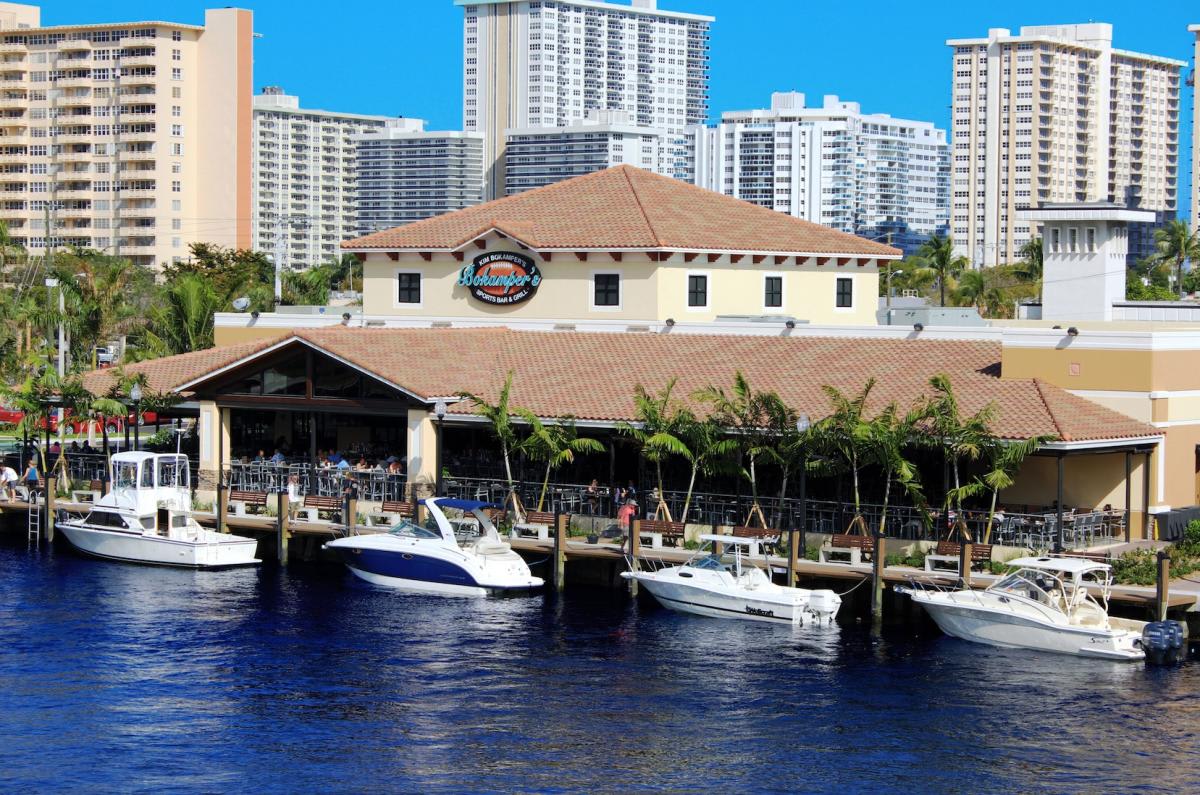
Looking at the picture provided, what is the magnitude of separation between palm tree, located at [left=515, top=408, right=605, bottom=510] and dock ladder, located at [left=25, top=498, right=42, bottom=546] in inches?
646

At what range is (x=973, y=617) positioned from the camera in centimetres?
4266

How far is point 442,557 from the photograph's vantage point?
48.6 meters

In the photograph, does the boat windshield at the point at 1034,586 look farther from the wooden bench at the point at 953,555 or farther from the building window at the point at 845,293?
the building window at the point at 845,293

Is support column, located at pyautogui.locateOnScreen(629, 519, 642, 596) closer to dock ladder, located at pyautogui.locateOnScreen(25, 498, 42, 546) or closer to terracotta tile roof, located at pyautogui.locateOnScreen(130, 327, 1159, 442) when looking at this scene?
terracotta tile roof, located at pyautogui.locateOnScreen(130, 327, 1159, 442)

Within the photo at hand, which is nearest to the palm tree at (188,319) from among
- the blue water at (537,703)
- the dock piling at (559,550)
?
the blue water at (537,703)

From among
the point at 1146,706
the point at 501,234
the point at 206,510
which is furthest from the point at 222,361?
the point at 1146,706

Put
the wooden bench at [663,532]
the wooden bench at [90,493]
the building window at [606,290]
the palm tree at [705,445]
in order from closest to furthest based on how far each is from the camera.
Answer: the wooden bench at [663,532], the palm tree at [705,445], the wooden bench at [90,493], the building window at [606,290]

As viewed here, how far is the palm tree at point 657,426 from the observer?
163ft

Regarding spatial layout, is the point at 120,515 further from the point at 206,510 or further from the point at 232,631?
the point at 232,631

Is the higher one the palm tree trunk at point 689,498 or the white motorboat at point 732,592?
the palm tree trunk at point 689,498

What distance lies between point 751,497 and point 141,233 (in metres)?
139

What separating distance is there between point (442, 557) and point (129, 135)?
138 meters

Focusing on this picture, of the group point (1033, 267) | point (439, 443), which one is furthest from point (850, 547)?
point (1033, 267)

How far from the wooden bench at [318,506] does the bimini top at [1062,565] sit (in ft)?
68.4
